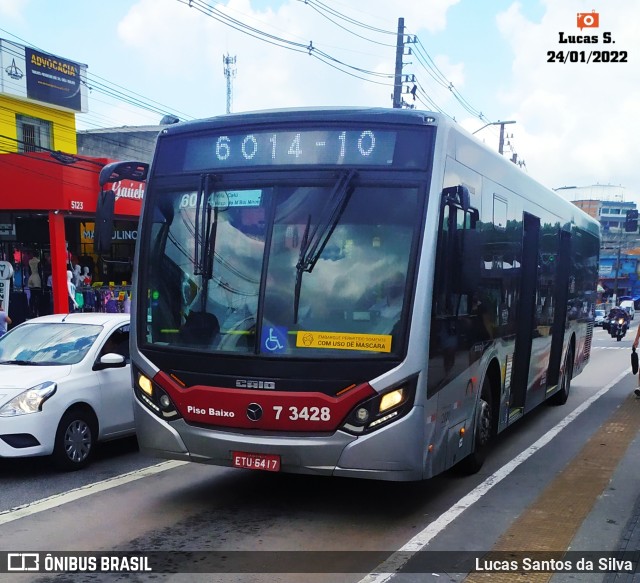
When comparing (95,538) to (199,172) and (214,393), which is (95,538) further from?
(199,172)

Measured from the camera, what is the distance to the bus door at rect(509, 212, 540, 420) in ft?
30.5

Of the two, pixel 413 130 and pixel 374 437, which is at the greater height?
pixel 413 130

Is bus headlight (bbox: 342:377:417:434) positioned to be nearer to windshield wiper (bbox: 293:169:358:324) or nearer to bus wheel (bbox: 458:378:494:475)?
windshield wiper (bbox: 293:169:358:324)

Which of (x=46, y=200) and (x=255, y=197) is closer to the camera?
(x=255, y=197)

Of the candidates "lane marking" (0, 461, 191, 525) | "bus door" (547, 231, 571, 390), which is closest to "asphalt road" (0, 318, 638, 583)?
"lane marking" (0, 461, 191, 525)

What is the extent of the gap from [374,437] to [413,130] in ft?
7.95

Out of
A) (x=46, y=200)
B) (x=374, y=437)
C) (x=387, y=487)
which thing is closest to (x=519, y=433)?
(x=387, y=487)

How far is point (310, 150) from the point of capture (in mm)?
6160

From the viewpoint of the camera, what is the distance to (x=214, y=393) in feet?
19.7

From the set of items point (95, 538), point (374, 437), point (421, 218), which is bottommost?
point (95, 538)

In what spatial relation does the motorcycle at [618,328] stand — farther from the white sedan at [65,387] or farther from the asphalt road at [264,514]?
the white sedan at [65,387]

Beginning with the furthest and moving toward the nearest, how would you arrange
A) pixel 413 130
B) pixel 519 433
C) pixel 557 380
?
pixel 557 380
pixel 519 433
pixel 413 130

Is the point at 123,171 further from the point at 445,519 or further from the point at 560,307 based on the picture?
the point at 560,307

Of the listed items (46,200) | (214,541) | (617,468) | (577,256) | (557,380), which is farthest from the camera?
(46,200)
